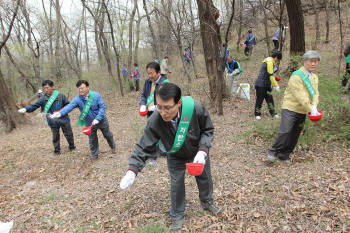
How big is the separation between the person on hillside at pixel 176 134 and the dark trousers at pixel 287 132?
70.5 inches

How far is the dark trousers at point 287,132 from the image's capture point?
3.56 meters

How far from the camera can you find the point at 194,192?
3.31 meters

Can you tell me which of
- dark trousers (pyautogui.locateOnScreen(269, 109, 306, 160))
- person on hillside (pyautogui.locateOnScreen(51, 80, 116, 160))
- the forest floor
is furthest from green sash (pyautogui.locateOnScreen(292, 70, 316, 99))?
person on hillside (pyautogui.locateOnScreen(51, 80, 116, 160))

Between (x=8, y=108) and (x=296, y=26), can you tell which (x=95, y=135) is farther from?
(x=296, y=26)

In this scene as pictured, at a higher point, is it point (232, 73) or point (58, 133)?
point (232, 73)

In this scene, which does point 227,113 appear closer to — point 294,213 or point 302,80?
→ point 302,80

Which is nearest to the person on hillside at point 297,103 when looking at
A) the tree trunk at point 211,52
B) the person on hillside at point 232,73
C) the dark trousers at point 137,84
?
the tree trunk at point 211,52

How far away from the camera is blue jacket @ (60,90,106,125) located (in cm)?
462

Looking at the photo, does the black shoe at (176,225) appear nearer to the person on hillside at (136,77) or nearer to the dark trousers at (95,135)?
the dark trousers at (95,135)

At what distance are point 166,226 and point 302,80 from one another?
2777 millimetres

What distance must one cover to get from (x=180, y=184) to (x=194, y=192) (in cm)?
86

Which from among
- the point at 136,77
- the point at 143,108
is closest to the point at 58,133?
the point at 143,108

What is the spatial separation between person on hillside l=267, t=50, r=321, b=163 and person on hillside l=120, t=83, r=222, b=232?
1794 millimetres

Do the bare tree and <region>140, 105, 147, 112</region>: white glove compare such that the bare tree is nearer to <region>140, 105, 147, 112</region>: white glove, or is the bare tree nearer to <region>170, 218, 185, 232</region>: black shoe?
<region>140, 105, 147, 112</region>: white glove
